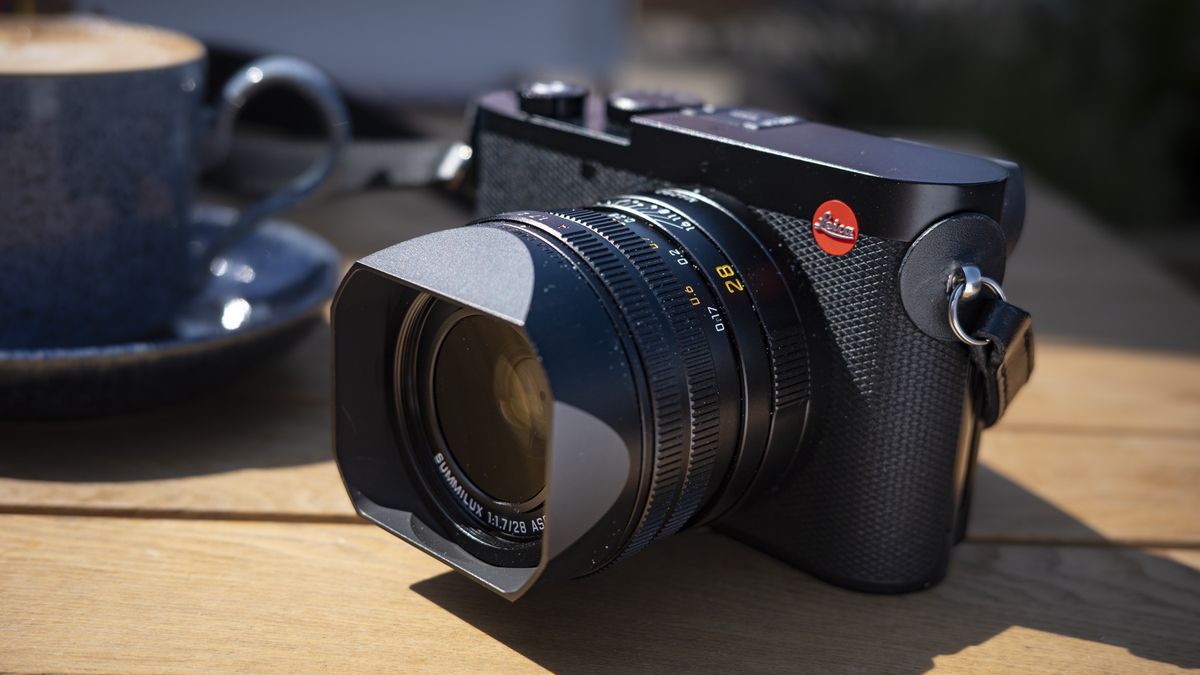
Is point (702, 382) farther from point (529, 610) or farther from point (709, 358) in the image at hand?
point (529, 610)

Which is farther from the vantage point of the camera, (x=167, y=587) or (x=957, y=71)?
(x=957, y=71)

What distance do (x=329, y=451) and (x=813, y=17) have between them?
7.29ft

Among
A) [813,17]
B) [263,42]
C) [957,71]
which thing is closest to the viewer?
[263,42]

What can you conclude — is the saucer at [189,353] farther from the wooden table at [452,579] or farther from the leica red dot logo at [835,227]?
the leica red dot logo at [835,227]

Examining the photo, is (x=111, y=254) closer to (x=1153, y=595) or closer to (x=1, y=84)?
(x=1, y=84)

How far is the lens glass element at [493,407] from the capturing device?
55cm

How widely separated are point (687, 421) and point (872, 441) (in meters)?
0.11

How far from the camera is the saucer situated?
64 centimetres

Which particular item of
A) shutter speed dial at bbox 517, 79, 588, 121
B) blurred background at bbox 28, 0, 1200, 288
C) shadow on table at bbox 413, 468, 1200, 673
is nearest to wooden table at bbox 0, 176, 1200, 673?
shadow on table at bbox 413, 468, 1200, 673

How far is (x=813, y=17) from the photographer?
2717 millimetres

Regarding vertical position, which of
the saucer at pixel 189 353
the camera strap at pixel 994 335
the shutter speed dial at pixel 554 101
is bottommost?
the saucer at pixel 189 353

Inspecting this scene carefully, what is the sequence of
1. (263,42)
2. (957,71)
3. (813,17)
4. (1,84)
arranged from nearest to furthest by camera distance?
(1,84) → (263,42) → (957,71) → (813,17)

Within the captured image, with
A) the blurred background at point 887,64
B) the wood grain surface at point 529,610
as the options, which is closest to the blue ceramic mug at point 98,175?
the wood grain surface at point 529,610

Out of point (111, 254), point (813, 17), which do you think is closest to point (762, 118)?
point (111, 254)
